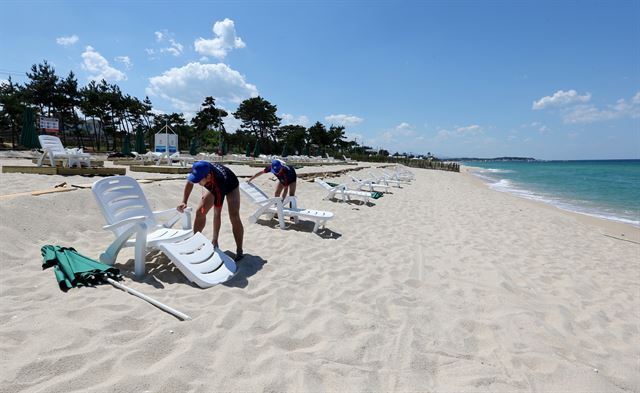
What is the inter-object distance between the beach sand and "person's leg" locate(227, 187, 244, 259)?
30 centimetres

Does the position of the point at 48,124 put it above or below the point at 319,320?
above

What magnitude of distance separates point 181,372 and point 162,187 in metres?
6.12

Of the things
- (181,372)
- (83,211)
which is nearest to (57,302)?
(181,372)

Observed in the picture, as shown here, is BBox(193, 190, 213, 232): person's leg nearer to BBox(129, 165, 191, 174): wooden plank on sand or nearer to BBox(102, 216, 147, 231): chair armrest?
BBox(102, 216, 147, 231): chair armrest

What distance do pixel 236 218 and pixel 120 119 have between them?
37.8 meters

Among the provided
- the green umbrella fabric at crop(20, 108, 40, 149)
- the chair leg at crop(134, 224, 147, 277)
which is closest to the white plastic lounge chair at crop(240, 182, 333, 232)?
the chair leg at crop(134, 224, 147, 277)

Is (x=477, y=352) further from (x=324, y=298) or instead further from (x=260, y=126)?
(x=260, y=126)

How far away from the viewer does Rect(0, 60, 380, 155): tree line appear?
27.4 m

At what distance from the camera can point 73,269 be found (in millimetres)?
2881

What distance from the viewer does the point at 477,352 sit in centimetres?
250

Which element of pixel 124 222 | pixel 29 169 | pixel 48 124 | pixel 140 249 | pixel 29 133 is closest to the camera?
pixel 124 222

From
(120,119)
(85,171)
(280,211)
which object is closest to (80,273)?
(280,211)

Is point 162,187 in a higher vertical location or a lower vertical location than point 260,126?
lower

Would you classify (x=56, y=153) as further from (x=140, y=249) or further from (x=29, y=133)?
(x=29, y=133)
